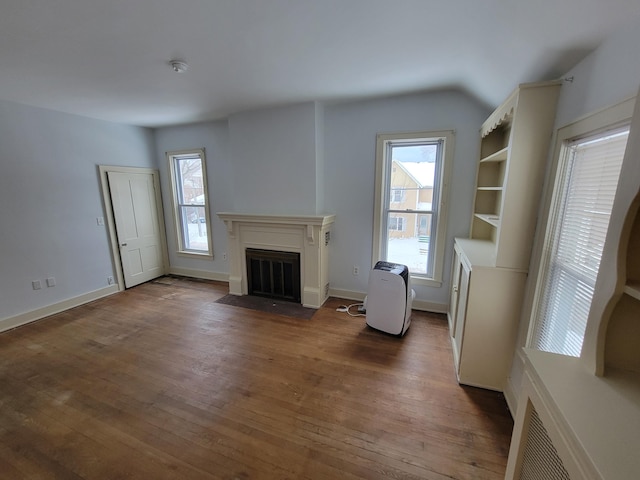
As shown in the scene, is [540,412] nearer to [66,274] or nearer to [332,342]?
[332,342]

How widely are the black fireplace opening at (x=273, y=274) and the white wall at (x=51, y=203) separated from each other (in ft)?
7.29

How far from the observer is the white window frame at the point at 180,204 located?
418cm

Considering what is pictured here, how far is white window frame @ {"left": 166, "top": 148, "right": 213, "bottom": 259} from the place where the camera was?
4180 millimetres

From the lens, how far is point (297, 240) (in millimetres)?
3432

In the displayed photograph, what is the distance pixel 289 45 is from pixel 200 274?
394 centimetres

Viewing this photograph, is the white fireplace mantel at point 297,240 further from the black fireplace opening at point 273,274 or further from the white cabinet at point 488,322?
the white cabinet at point 488,322

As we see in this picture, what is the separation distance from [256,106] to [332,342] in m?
2.96

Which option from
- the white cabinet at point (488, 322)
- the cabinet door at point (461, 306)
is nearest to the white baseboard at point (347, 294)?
the cabinet door at point (461, 306)

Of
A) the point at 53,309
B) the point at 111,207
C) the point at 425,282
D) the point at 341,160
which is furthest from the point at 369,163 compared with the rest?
the point at 53,309

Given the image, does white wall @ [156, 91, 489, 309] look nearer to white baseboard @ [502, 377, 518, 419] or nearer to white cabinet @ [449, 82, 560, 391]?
white cabinet @ [449, 82, 560, 391]

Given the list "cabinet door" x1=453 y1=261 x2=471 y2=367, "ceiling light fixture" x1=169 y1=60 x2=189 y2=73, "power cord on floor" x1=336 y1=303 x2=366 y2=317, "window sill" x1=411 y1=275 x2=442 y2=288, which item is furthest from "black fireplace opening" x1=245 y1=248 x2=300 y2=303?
"ceiling light fixture" x1=169 y1=60 x2=189 y2=73

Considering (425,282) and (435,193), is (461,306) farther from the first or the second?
(435,193)

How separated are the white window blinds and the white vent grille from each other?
685mm

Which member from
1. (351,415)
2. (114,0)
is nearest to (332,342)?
(351,415)
